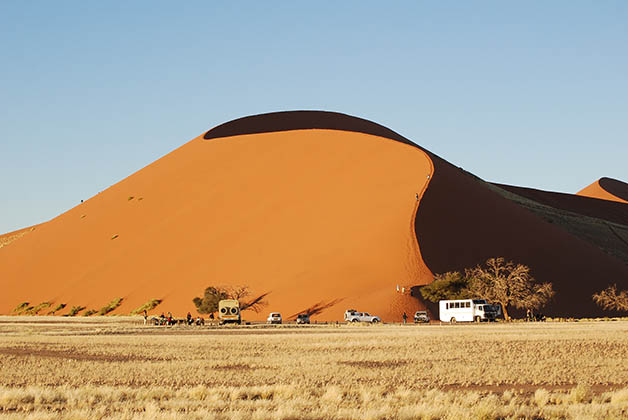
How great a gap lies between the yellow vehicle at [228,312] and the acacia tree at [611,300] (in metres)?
27.0

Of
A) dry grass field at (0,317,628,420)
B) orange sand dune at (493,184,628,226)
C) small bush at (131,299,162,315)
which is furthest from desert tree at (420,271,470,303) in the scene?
orange sand dune at (493,184,628,226)

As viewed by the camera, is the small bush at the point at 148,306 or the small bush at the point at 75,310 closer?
the small bush at the point at 148,306

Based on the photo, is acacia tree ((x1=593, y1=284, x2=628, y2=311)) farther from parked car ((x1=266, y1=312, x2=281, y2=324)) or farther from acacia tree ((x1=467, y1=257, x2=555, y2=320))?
parked car ((x1=266, y1=312, x2=281, y2=324))

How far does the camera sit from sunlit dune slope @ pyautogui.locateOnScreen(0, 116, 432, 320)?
5978cm

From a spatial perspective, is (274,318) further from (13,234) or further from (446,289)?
(13,234)

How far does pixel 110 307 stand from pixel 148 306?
4529 mm

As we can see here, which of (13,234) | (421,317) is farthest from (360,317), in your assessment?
(13,234)

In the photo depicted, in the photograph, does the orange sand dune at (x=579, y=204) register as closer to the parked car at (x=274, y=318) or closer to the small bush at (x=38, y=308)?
the parked car at (x=274, y=318)

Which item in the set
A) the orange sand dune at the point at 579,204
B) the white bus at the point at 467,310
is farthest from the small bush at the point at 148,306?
the orange sand dune at the point at 579,204

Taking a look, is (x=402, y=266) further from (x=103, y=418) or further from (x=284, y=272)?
(x=103, y=418)

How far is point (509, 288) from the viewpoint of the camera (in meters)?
57.2

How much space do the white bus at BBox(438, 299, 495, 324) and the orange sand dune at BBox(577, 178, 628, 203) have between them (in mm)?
105151

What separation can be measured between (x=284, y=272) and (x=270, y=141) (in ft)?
94.1

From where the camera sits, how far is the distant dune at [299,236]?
6053cm
